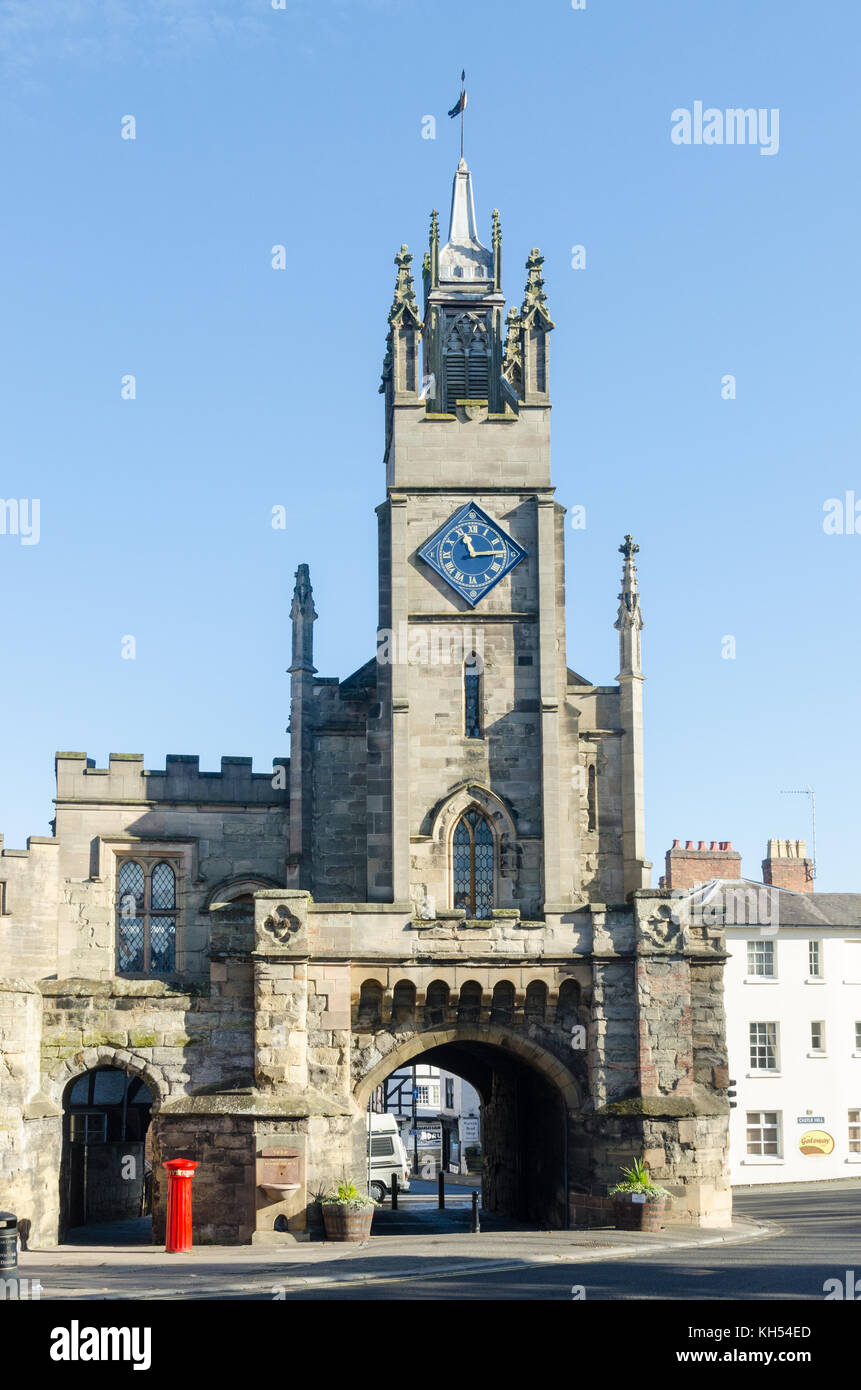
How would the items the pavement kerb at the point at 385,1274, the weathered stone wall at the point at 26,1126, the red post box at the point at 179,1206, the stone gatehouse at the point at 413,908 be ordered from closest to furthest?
the pavement kerb at the point at 385,1274, the red post box at the point at 179,1206, the weathered stone wall at the point at 26,1126, the stone gatehouse at the point at 413,908

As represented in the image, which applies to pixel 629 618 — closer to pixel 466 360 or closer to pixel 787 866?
pixel 466 360

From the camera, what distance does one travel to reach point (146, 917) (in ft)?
126

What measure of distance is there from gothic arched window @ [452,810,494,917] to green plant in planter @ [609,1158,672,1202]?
649 centimetres

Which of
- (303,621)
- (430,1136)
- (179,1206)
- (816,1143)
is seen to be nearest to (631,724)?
(303,621)

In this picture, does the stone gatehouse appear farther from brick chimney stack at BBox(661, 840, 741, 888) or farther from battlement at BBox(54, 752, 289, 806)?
brick chimney stack at BBox(661, 840, 741, 888)

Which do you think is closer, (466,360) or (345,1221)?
(345,1221)

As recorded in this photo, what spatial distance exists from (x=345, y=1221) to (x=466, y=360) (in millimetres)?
19249

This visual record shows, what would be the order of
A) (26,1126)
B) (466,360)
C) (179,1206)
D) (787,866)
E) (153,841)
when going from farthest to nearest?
1. (787,866)
2. (466,360)
3. (153,841)
4. (26,1126)
5. (179,1206)

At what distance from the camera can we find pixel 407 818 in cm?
3516

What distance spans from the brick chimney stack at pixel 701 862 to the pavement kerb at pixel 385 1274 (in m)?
27.5

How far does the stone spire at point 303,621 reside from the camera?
124 feet

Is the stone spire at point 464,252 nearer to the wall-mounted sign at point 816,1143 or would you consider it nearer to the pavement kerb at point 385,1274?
the pavement kerb at point 385,1274

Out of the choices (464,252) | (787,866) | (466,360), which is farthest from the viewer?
(787,866)

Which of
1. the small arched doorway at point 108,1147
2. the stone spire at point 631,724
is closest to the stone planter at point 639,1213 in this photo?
the stone spire at point 631,724
